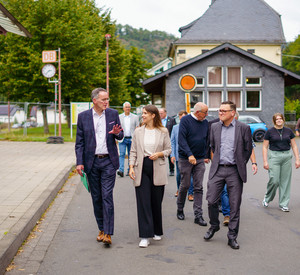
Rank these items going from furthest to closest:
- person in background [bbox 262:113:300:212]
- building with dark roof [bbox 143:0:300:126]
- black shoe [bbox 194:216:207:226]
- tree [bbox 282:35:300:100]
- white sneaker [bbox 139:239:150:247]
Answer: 1. tree [bbox 282:35:300:100]
2. building with dark roof [bbox 143:0:300:126]
3. person in background [bbox 262:113:300:212]
4. black shoe [bbox 194:216:207:226]
5. white sneaker [bbox 139:239:150:247]

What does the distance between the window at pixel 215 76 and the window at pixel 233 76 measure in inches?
24.1

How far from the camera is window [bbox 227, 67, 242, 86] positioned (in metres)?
36.6

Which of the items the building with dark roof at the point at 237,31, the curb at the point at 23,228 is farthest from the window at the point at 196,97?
the curb at the point at 23,228

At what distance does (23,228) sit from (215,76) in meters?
32.1

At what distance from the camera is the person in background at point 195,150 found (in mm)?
6984

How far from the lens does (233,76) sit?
120 feet

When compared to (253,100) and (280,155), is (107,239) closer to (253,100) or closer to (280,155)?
(280,155)

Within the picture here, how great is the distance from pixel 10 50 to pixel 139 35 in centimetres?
14672

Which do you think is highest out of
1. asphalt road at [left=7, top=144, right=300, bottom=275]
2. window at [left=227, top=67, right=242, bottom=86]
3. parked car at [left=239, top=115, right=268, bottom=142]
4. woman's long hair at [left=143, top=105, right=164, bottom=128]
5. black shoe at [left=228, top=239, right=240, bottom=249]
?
window at [left=227, top=67, right=242, bottom=86]

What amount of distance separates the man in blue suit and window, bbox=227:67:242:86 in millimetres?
31664

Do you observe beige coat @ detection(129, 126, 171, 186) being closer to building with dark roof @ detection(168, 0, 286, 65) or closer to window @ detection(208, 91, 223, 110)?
window @ detection(208, 91, 223, 110)

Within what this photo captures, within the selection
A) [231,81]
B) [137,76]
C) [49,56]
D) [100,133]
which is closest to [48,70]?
[49,56]

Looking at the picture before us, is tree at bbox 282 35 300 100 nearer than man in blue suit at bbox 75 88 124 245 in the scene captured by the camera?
No

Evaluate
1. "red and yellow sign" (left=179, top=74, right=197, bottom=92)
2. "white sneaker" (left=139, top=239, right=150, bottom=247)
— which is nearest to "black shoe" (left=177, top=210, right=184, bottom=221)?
"white sneaker" (left=139, top=239, right=150, bottom=247)
